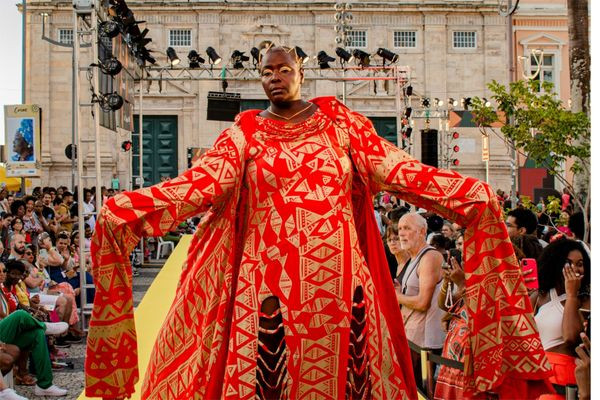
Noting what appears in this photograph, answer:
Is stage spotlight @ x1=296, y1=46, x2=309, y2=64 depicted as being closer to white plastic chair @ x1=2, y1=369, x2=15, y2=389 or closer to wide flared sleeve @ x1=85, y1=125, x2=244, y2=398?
wide flared sleeve @ x1=85, y1=125, x2=244, y2=398

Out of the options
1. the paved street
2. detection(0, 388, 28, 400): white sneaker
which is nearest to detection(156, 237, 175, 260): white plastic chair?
the paved street

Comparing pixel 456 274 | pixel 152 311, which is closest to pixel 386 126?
pixel 152 311

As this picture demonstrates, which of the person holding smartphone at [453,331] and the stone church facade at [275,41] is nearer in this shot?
the person holding smartphone at [453,331]

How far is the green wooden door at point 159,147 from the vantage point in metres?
36.7

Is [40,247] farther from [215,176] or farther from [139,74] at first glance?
[139,74]

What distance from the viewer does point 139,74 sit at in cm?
1941

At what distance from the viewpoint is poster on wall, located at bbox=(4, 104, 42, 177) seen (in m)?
12.8

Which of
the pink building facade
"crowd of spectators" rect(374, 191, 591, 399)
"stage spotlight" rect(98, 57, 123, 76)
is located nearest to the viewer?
"crowd of spectators" rect(374, 191, 591, 399)

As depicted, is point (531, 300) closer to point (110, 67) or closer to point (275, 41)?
point (110, 67)

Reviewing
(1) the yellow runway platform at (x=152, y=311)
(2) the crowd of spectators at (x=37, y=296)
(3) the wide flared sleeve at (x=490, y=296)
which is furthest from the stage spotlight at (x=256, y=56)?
(2) the crowd of spectators at (x=37, y=296)

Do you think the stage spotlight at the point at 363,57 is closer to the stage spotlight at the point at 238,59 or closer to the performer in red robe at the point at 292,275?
the stage spotlight at the point at 238,59

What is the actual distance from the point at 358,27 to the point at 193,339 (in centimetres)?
3530

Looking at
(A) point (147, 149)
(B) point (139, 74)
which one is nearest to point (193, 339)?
(B) point (139, 74)

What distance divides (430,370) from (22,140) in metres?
9.09
